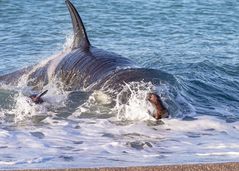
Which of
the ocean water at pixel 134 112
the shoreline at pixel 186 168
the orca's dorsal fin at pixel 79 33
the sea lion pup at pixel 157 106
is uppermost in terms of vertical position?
the orca's dorsal fin at pixel 79 33

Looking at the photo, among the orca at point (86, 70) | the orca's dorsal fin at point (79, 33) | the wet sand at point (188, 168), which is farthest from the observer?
the orca's dorsal fin at point (79, 33)

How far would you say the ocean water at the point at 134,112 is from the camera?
17.7 ft

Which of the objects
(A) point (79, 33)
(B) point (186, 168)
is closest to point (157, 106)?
(B) point (186, 168)

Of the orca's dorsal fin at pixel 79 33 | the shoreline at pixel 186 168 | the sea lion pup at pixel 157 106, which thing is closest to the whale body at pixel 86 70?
the orca's dorsal fin at pixel 79 33

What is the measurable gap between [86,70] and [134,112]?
133 centimetres

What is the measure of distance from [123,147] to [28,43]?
9.11 m

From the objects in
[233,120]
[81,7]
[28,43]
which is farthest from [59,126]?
[81,7]

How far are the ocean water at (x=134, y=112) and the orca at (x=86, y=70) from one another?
16 cm

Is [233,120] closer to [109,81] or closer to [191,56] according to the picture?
[109,81]

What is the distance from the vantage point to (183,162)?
197 inches

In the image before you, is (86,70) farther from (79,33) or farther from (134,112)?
(134,112)

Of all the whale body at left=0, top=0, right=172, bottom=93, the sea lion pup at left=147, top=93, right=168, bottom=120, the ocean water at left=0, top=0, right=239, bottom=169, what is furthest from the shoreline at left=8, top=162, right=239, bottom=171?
the whale body at left=0, top=0, right=172, bottom=93

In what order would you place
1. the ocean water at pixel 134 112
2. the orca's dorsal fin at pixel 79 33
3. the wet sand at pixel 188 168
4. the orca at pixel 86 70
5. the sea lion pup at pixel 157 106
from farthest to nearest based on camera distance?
the orca's dorsal fin at pixel 79 33 → the orca at pixel 86 70 → the sea lion pup at pixel 157 106 → the ocean water at pixel 134 112 → the wet sand at pixel 188 168

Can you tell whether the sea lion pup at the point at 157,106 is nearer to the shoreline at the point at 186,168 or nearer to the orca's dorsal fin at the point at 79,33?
the shoreline at the point at 186,168
